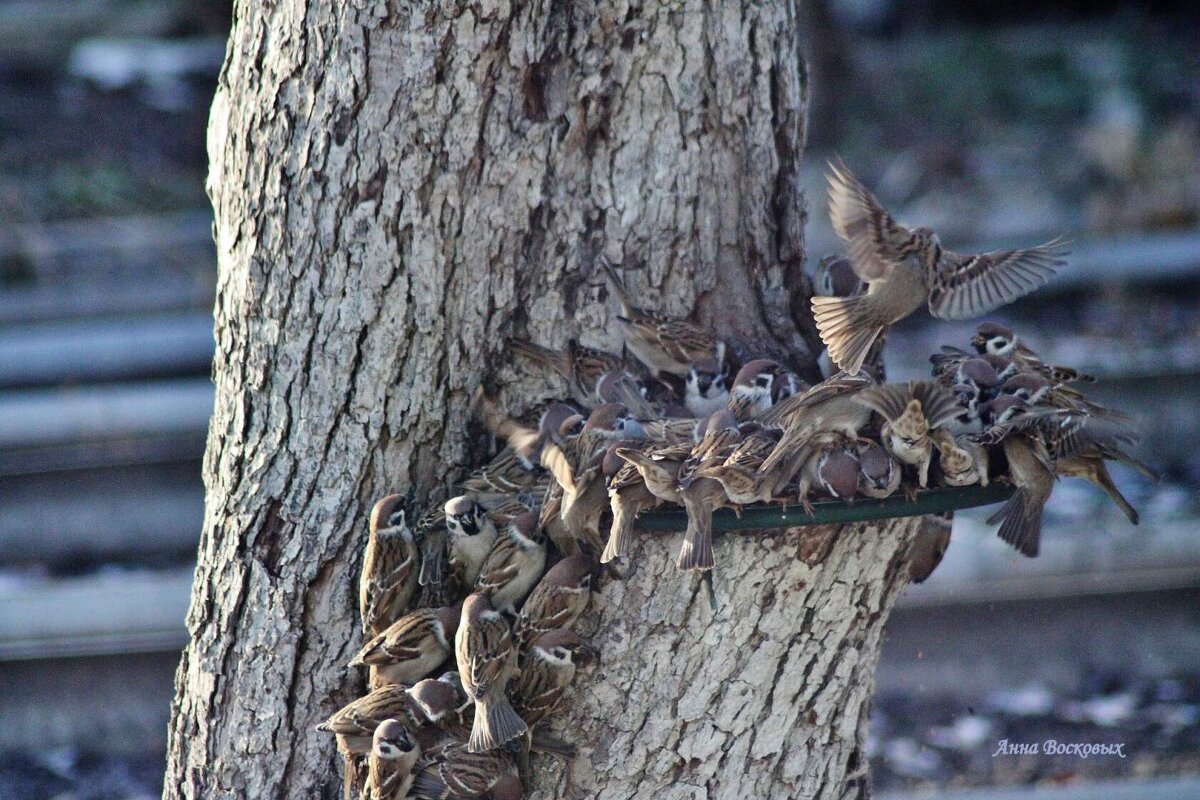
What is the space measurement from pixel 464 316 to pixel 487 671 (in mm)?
850

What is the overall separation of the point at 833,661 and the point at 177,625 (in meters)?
3.57

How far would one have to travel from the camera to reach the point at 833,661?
341cm

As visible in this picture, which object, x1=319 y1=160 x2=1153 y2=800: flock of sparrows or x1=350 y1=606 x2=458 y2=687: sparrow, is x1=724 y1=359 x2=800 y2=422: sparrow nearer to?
x1=319 y1=160 x2=1153 y2=800: flock of sparrows

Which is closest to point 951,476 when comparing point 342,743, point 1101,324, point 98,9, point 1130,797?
point 342,743

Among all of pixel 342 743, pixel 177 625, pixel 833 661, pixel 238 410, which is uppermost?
pixel 238 410

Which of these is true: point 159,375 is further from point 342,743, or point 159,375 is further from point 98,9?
point 98,9

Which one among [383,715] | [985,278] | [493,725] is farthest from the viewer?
[985,278]

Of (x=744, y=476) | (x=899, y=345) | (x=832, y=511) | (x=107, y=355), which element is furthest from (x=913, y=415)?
(x=107, y=355)

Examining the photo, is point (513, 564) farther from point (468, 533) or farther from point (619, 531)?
point (619, 531)

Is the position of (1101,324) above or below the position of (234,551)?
below

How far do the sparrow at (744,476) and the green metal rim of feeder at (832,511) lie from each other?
0.03 meters

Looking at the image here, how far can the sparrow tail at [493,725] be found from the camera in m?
3.24

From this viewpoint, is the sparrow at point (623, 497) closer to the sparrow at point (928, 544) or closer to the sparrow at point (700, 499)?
the sparrow at point (700, 499)

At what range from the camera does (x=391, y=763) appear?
3.28m
